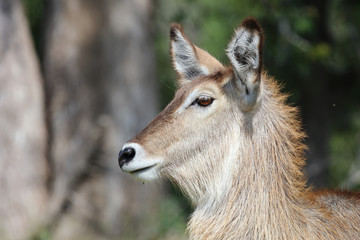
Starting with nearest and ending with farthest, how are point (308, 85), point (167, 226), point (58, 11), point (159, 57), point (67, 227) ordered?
point (167, 226), point (67, 227), point (58, 11), point (308, 85), point (159, 57)

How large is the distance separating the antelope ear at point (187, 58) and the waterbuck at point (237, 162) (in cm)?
49

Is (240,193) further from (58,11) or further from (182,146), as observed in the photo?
(58,11)

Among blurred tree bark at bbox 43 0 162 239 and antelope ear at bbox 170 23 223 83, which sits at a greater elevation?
antelope ear at bbox 170 23 223 83

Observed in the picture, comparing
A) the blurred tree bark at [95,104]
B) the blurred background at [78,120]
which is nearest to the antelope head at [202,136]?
the blurred background at [78,120]

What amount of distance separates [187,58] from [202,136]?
1013mm

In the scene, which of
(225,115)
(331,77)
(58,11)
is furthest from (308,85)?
(225,115)

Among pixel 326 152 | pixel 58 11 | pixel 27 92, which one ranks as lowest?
pixel 326 152

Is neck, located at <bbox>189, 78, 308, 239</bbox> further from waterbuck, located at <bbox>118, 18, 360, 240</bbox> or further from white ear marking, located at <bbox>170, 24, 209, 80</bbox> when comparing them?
white ear marking, located at <bbox>170, 24, 209, 80</bbox>

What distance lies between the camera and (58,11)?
35.3 feet

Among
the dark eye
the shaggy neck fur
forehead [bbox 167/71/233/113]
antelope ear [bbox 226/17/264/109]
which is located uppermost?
antelope ear [bbox 226/17/264/109]

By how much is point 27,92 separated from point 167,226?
120 inches

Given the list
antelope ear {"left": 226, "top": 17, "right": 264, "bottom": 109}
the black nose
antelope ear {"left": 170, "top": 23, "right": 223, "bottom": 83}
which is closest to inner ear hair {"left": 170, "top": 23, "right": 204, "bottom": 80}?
antelope ear {"left": 170, "top": 23, "right": 223, "bottom": 83}

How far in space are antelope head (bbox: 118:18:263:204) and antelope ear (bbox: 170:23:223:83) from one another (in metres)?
0.49

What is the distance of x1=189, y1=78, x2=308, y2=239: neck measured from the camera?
494 cm
